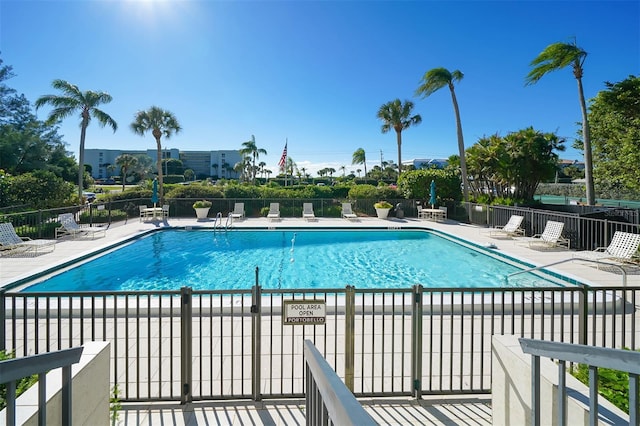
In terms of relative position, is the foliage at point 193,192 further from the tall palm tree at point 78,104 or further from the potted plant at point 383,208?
the potted plant at point 383,208

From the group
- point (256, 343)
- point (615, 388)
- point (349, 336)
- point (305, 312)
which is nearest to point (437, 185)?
point (349, 336)

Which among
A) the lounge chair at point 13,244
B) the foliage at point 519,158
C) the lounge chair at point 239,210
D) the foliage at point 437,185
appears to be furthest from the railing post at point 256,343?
the foliage at point 519,158

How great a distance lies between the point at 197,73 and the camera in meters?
15.3

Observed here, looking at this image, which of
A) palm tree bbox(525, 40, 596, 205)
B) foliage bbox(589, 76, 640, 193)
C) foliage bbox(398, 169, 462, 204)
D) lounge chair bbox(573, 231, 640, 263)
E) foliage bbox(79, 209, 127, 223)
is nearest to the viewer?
lounge chair bbox(573, 231, 640, 263)

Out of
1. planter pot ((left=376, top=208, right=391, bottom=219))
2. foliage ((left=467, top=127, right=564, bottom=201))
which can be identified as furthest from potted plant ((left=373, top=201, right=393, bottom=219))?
foliage ((left=467, top=127, right=564, bottom=201))

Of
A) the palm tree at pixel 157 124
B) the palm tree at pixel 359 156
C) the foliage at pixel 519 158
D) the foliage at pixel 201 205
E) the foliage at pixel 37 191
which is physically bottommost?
the foliage at pixel 201 205

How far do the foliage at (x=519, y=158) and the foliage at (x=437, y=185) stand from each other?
262 centimetres

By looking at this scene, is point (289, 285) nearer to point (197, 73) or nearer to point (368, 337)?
point (368, 337)

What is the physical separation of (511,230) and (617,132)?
1054 centimetres

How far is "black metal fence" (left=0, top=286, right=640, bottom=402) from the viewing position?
321cm

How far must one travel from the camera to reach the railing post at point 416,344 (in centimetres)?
330

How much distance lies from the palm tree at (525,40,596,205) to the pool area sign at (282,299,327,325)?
1688 cm

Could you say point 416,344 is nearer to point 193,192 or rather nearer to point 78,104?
point 193,192

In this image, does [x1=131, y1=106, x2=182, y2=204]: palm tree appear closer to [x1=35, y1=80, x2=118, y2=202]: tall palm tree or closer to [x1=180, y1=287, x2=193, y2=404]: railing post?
[x1=35, y1=80, x2=118, y2=202]: tall palm tree
